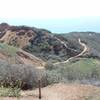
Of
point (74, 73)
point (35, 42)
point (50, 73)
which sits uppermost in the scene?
point (50, 73)

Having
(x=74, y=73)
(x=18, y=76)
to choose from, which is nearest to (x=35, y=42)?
(x=74, y=73)

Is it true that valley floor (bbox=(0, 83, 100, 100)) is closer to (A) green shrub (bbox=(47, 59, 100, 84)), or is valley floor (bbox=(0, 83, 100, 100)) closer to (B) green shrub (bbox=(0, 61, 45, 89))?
(B) green shrub (bbox=(0, 61, 45, 89))

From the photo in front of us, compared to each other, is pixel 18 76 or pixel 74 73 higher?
pixel 18 76

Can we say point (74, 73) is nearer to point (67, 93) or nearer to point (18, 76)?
point (18, 76)

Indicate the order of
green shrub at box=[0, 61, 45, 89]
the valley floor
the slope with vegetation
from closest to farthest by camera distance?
the valley floor
the slope with vegetation
green shrub at box=[0, 61, 45, 89]

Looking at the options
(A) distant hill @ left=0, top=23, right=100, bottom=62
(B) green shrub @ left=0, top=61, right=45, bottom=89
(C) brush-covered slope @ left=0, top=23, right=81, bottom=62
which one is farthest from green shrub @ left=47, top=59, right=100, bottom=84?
(C) brush-covered slope @ left=0, top=23, right=81, bottom=62

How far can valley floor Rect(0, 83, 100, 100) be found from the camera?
599 inches

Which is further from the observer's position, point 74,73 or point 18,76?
point 74,73

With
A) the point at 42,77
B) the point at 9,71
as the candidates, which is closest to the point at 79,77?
the point at 42,77

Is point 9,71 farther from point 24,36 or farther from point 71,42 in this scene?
point 71,42

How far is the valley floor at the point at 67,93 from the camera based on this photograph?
15220 millimetres

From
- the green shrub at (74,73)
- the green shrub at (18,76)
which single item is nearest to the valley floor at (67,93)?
the green shrub at (18,76)

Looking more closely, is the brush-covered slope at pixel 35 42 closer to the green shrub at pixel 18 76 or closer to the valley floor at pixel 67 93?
the green shrub at pixel 18 76

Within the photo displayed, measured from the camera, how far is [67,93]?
A: 16.4 meters
